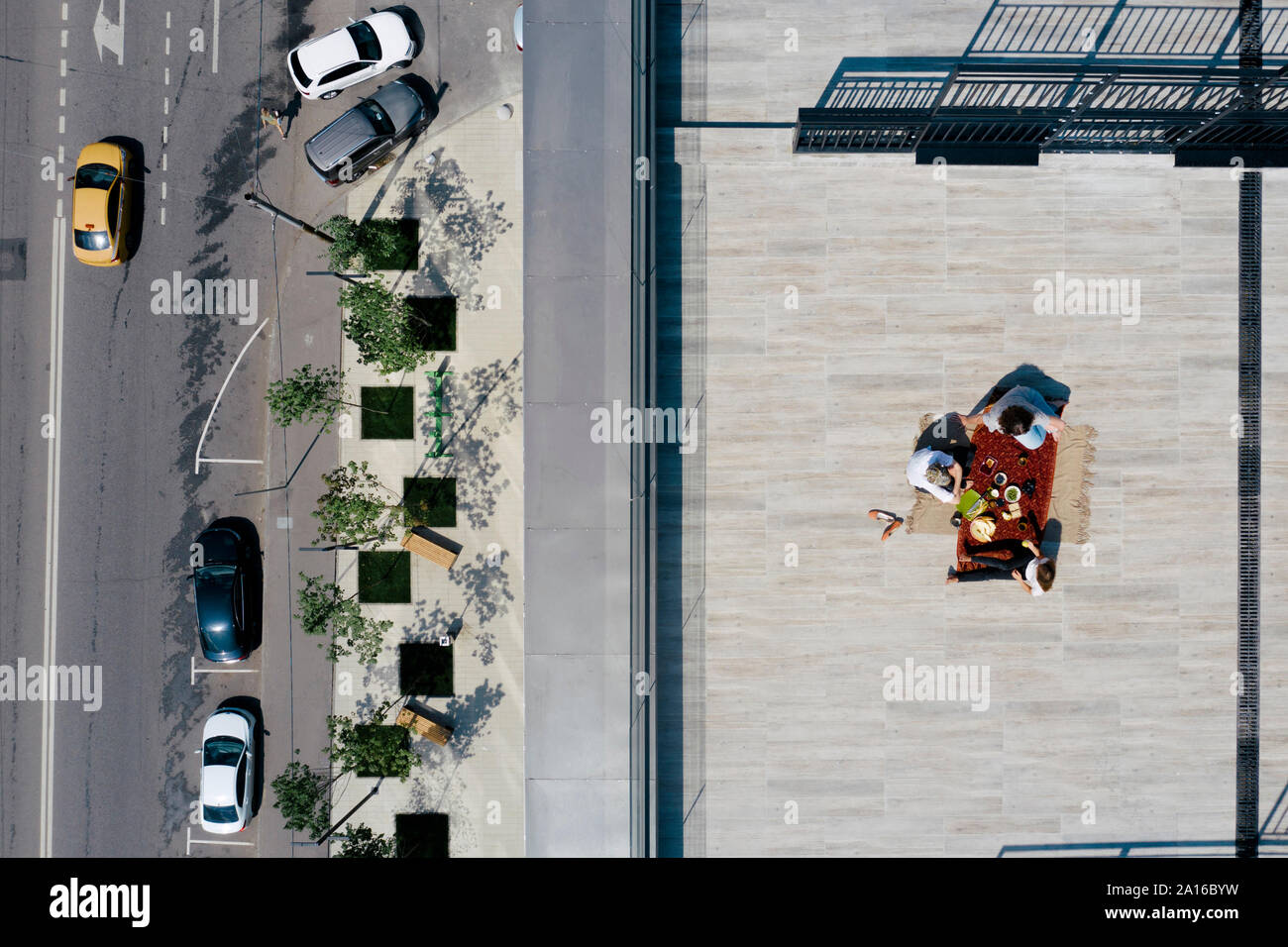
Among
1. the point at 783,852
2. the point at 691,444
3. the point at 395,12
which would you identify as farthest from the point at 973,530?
the point at 395,12

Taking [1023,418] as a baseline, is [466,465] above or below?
below

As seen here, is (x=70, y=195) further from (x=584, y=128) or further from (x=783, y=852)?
(x=783, y=852)

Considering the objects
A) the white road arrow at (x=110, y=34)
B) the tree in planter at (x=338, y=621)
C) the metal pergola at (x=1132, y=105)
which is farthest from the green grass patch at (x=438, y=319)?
the white road arrow at (x=110, y=34)

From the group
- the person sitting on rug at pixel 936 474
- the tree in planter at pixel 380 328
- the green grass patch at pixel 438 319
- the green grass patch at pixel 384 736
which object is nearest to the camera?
the person sitting on rug at pixel 936 474

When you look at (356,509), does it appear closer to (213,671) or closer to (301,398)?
(301,398)

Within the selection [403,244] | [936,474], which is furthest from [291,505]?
[936,474]

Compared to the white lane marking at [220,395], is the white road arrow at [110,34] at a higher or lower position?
higher

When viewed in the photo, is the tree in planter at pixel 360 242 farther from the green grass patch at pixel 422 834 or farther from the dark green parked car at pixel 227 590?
the green grass patch at pixel 422 834
